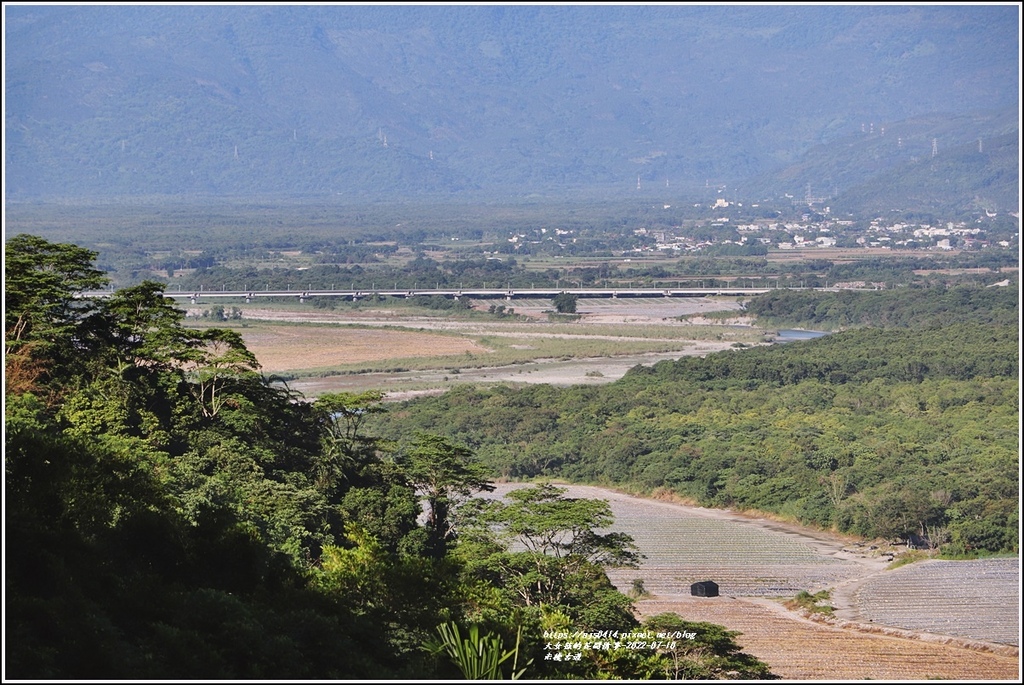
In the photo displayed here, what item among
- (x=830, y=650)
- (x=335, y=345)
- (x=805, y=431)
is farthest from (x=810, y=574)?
(x=335, y=345)

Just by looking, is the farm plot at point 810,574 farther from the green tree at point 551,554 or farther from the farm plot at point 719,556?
the green tree at point 551,554

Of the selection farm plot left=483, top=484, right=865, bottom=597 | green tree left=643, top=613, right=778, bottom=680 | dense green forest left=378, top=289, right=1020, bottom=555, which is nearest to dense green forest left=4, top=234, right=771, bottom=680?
green tree left=643, top=613, right=778, bottom=680

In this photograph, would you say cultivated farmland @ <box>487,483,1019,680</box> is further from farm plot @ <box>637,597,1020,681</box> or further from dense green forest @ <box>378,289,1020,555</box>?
dense green forest @ <box>378,289,1020,555</box>

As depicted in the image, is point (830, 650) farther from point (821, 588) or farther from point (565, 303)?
point (565, 303)

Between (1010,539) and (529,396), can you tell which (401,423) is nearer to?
(529,396)

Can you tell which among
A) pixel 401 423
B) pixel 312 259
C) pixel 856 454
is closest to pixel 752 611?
pixel 856 454

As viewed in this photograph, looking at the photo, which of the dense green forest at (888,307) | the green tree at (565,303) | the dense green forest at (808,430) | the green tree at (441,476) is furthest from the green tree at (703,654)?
the green tree at (565,303)

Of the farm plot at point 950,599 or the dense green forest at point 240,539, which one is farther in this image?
the farm plot at point 950,599
